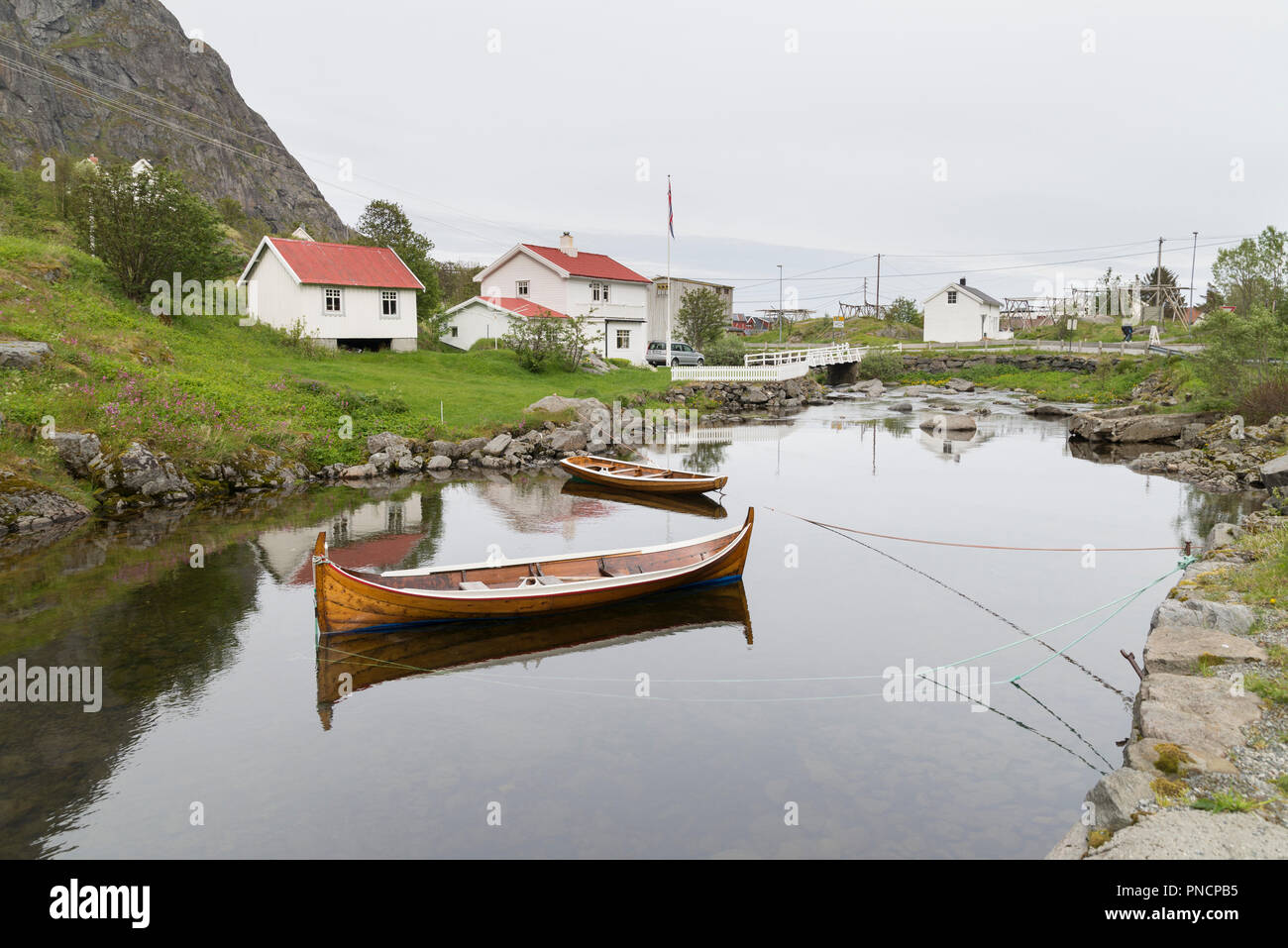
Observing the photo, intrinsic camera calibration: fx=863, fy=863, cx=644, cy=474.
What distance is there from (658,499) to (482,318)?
30.2m

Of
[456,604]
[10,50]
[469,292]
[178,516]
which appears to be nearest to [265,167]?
[10,50]

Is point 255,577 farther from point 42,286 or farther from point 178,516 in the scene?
point 42,286

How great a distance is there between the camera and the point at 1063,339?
7969 cm

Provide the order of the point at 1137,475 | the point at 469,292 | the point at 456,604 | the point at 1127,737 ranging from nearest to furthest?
1. the point at 1127,737
2. the point at 456,604
3. the point at 1137,475
4. the point at 469,292

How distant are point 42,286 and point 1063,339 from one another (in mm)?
77598

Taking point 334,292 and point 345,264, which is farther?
point 345,264

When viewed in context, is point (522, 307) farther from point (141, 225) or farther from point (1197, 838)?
point (1197, 838)

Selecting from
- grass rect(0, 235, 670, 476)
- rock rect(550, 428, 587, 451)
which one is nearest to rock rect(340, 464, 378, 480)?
grass rect(0, 235, 670, 476)

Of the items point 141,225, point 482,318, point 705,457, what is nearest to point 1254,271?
point 705,457

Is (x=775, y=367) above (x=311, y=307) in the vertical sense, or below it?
below

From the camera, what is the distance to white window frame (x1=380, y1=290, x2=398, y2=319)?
46.7 m

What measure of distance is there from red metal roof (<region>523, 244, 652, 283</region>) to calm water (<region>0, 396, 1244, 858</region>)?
38.0m

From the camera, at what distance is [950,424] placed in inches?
1820

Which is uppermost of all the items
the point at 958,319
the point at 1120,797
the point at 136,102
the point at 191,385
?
the point at 136,102
